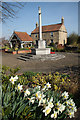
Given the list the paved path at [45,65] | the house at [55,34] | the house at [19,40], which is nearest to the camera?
the paved path at [45,65]

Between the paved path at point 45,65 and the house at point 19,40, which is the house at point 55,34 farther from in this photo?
the paved path at point 45,65

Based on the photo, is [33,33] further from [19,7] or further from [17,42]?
[19,7]

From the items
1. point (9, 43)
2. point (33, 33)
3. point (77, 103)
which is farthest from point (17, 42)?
point (77, 103)

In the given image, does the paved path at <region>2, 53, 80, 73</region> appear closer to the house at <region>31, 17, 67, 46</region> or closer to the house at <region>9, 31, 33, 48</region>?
the house at <region>9, 31, 33, 48</region>

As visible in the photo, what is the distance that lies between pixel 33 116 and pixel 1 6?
349 cm

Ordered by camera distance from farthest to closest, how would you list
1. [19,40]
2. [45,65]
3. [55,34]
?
1. [55,34]
2. [19,40]
3. [45,65]

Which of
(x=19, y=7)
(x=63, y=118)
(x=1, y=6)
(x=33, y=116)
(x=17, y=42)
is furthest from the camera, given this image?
(x=17, y=42)

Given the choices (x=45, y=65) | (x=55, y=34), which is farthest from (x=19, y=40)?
(x=45, y=65)

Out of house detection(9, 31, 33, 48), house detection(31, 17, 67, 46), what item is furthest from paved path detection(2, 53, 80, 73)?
house detection(31, 17, 67, 46)

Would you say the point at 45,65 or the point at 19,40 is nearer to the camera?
the point at 45,65

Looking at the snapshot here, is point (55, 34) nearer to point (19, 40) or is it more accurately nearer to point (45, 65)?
point (19, 40)

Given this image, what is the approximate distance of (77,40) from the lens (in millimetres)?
25047

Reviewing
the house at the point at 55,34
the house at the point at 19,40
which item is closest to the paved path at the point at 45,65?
the house at the point at 19,40

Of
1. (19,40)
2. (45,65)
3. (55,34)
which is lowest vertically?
(45,65)
